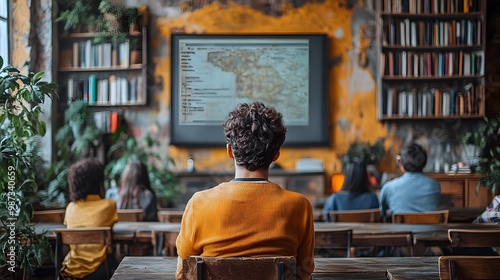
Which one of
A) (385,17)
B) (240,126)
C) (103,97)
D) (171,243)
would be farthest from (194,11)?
(240,126)

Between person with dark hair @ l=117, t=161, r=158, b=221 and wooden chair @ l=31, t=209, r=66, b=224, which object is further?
person with dark hair @ l=117, t=161, r=158, b=221

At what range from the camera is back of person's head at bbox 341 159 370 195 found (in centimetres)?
511

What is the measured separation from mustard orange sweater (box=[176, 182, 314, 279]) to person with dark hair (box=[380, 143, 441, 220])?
278cm

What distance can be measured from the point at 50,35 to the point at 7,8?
0.96 metres

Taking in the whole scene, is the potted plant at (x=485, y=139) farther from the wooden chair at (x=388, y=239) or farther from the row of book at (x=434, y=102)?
the wooden chair at (x=388, y=239)

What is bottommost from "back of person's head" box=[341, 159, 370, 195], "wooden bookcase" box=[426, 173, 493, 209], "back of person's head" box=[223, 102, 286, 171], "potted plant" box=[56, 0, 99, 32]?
"wooden bookcase" box=[426, 173, 493, 209]

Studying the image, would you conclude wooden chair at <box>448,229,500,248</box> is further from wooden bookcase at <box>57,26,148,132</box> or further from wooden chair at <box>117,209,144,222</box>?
wooden bookcase at <box>57,26,148,132</box>

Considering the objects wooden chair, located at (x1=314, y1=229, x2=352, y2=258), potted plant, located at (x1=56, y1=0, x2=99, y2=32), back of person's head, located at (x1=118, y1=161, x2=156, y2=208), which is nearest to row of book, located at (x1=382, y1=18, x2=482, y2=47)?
potted plant, located at (x1=56, y1=0, x2=99, y2=32)

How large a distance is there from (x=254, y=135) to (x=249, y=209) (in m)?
0.27

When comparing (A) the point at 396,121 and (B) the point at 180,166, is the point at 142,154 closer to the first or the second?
(B) the point at 180,166

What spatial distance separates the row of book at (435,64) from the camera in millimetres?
7887

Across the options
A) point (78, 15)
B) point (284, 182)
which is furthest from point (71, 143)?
point (284, 182)

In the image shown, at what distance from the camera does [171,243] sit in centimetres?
434

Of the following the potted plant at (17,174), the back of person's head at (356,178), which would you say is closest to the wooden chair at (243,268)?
the potted plant at (17,174)
